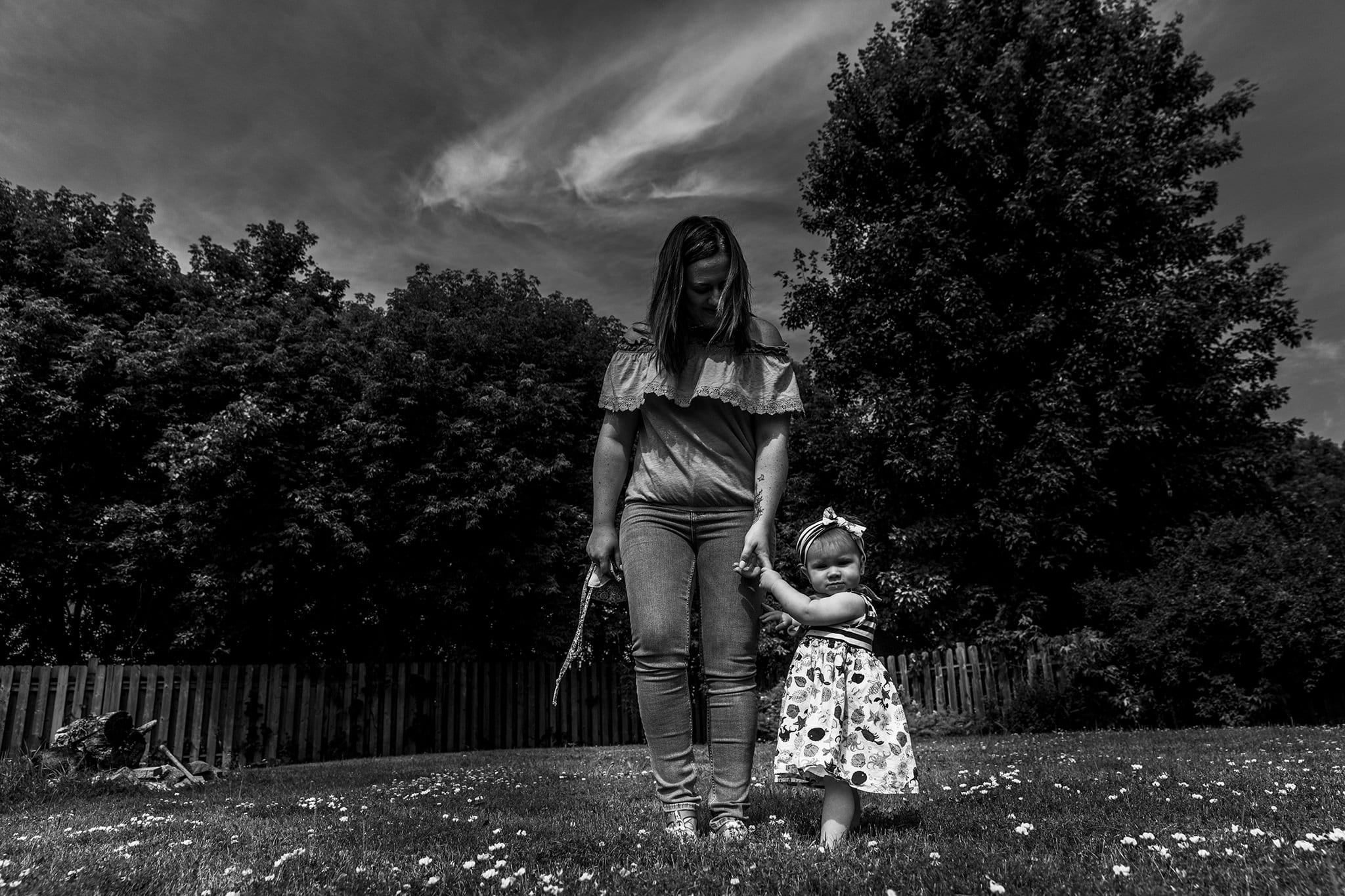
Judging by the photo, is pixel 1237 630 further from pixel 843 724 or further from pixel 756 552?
pixel 756 552

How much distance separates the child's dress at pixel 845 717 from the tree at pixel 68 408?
16.0 m

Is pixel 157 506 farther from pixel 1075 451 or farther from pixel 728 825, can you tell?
pixel 1075 451

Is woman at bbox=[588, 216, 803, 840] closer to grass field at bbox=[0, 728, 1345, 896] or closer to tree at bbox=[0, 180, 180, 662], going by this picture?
grass field at bbox=[0, 728, 1345, 896]

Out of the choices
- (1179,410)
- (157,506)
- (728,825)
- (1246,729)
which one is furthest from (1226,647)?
(157,506)

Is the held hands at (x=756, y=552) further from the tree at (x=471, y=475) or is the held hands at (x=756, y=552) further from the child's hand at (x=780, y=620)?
the tree at (x=471, y=475)

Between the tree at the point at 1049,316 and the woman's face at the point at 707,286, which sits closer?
the woman's face at the point at 707,286

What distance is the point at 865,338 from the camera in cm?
1816

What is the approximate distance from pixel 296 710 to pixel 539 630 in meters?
5.13

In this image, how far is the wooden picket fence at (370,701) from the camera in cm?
1333

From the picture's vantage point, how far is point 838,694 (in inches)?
136

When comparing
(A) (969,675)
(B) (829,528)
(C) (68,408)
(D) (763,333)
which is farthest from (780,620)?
(C) (68,408)

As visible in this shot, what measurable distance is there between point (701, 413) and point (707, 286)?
0.57 meters

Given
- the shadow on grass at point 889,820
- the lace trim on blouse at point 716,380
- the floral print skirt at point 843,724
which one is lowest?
the shadow on grass at point 889,820

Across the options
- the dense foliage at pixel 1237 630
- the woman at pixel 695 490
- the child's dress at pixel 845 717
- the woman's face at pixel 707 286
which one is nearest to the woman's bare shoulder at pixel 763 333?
the woman at pixel 695 490
